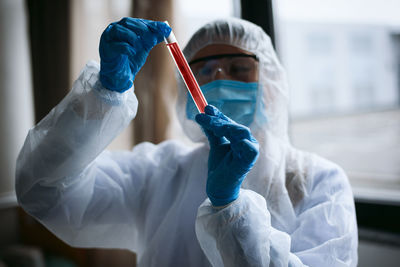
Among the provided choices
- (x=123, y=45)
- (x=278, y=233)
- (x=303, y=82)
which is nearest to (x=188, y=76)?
(x=123, y=45)

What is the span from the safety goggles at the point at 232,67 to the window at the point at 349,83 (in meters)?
0.70

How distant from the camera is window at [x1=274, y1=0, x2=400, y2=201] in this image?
148 cm

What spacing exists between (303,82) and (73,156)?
141 cm

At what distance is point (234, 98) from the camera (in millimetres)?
862

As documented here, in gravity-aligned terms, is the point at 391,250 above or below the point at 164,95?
below

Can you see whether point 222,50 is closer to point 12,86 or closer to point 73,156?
point 73,156

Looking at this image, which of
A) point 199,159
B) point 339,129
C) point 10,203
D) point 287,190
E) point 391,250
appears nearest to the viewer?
point 287,190

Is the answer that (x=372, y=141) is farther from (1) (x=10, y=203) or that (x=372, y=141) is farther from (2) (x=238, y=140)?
(1) (x=10, y=203)

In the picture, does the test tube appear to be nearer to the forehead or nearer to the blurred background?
the forehead

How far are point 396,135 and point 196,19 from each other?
1198mm

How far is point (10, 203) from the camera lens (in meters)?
2.11

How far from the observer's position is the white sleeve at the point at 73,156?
750 millimetres

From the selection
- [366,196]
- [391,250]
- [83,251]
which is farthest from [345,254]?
[83,251]

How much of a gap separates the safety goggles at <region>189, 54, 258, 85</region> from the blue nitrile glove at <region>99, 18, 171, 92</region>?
22 centimetres
